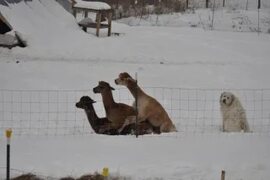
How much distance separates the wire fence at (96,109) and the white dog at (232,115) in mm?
183

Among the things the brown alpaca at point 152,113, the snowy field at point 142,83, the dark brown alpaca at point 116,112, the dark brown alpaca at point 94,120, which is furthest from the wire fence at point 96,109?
the brown alpaca at point 152,113

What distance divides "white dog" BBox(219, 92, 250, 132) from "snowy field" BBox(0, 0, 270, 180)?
0.34m

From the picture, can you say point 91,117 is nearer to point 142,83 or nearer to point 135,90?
point 135,90

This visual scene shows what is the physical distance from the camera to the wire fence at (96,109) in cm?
1010

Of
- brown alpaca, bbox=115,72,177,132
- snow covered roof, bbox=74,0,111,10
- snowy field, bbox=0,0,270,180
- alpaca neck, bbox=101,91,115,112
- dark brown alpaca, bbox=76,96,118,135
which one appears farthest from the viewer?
snow covered roof, bbox=74,0,111,10

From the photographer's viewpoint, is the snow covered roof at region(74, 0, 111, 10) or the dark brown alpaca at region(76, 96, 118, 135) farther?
the snow covered roof at region(74, 0, 111, 10)

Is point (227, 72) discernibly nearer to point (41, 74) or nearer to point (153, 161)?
point (41, 74)

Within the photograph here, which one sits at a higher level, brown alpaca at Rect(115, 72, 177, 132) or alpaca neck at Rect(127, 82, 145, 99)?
alpaca neck at Rect(127, 82, 145, 99)

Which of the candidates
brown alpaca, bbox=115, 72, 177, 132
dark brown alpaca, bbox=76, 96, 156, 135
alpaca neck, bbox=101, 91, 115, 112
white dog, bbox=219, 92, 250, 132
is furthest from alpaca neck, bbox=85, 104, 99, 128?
white dog, bbox=219, 92, 250, 132

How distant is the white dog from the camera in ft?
33.3

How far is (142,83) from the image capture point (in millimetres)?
13922

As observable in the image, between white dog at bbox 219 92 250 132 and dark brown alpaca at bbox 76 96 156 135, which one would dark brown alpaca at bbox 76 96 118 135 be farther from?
white dog at bbox 219 92 250 132

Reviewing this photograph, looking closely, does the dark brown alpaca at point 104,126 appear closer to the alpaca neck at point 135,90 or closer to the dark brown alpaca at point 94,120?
the dark brown alpaca at point 94,120

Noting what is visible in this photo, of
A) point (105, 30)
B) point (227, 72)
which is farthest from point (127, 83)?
point (105, 30)
